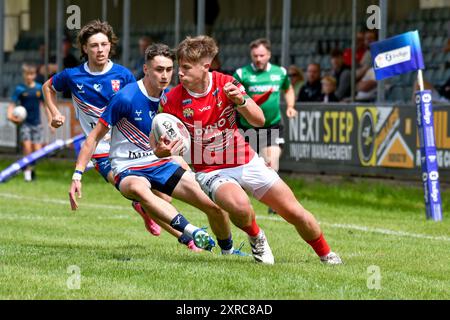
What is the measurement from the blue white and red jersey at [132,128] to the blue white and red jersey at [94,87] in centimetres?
112

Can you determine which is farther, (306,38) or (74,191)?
(306,38)

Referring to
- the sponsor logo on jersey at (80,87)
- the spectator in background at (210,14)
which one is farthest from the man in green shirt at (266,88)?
the spectator in background at (210,14)

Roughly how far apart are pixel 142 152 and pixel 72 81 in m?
1.68

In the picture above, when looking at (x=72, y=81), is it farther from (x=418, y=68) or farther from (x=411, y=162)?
(x=411, y=162)

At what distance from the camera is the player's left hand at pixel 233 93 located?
356 inches

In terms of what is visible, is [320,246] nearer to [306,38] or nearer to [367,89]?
[367,89]

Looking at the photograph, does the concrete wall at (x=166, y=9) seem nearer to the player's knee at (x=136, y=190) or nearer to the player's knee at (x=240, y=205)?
the player's knee at (x=136, y=190)

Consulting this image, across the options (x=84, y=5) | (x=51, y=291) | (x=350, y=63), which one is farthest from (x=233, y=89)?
(x=84, y=5)

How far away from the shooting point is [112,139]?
35.5ft

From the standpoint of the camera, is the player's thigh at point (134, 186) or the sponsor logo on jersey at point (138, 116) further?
the sponsor logo on jersey at point (138, 116)

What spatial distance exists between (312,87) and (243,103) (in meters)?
11.7

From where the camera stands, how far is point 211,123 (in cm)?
962

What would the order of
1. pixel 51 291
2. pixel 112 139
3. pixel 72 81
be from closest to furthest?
pixel 51 291, pixel 112 139, pixel 72 81

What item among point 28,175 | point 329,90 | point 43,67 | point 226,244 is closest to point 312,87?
point 329,90
